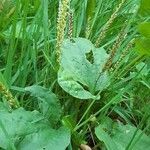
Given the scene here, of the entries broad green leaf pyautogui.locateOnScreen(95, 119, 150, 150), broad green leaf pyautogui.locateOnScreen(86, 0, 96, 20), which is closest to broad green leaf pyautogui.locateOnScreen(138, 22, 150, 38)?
broad green leaf pyautogui.locateOnScreen(95, 119, 150, 150)

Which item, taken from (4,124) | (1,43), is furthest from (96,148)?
(1,43)

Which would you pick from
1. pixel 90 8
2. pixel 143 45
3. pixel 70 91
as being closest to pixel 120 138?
pixel 70 91

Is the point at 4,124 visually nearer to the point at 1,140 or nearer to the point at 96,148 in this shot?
the point at 1,140

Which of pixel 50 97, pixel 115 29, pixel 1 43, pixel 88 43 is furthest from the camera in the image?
pixel 115 29

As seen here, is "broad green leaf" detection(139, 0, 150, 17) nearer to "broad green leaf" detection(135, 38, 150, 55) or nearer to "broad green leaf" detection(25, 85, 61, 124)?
"broad green leaf" detection(135, 38, 150, 55)

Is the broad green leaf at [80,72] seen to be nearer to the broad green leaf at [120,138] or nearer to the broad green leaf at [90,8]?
the broad green leaf at [120,138]

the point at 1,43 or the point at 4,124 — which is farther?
the point at 1,43
